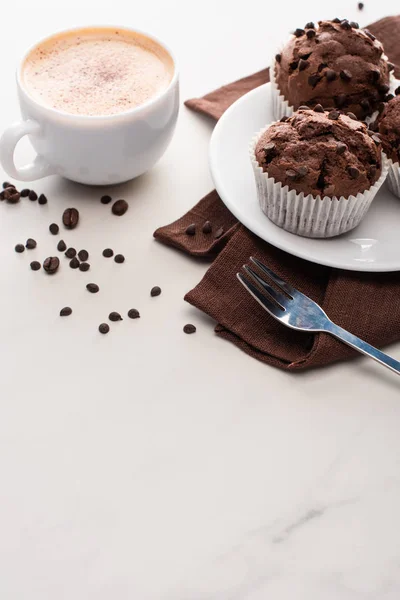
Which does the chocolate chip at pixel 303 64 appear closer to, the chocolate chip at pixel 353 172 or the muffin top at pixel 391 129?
the muffin top at pixel 391 129

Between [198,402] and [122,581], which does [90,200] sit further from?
[122,581]

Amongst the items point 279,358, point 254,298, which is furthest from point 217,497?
point 254,298

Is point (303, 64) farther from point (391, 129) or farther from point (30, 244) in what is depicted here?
point (30, 244)

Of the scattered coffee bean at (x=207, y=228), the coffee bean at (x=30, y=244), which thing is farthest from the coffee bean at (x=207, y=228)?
the coffee bean at (x=30, y=244)

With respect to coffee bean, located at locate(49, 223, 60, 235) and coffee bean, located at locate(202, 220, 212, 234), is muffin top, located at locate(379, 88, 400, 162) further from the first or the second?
coffee bean, located at locate(49, 223, 60, 235)

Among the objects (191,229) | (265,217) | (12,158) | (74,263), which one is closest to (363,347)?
(265,217)

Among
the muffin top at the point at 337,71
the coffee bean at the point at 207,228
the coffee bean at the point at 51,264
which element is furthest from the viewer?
the muffin top at the point at 337,71
